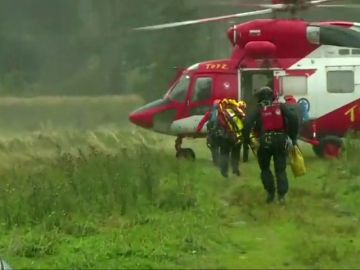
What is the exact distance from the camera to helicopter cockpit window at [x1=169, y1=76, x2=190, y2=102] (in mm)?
19078

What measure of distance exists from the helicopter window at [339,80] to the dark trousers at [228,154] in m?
3.94

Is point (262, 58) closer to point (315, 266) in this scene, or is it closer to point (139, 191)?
point (139, 191)

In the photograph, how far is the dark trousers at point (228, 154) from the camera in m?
15.0

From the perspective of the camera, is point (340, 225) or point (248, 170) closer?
point (340, 225)

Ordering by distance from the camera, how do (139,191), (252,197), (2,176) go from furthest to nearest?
1. (2,176)
2. (252,197)
3. (139,191)

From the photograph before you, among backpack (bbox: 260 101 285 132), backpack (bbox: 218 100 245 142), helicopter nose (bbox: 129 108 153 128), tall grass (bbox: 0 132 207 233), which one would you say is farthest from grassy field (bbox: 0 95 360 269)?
helicopter nose (bbox: 129 108 153 128)

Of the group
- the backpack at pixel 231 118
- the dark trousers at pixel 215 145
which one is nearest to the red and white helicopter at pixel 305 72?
the dark trousers at pixel 215 145

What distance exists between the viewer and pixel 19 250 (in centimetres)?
842

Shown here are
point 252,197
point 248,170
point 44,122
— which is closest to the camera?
point 252,197

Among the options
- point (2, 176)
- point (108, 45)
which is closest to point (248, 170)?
point (2, 176)

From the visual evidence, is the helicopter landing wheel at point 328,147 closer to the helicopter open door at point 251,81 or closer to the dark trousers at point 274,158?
the helicopter open door at point 251,81

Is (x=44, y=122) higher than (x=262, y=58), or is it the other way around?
(x=262, y=58)

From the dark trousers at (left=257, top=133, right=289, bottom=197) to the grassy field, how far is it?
0.91 ft

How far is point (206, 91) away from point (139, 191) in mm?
7783
